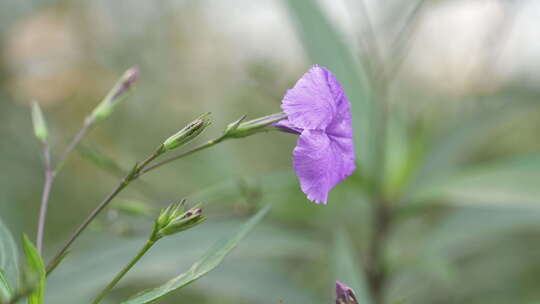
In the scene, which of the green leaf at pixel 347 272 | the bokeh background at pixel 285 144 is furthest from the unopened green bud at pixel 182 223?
the green leaf at pixel 347 272

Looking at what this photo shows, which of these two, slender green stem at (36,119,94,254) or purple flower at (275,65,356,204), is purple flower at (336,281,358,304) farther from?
slender green stem at (36,119,94,254)

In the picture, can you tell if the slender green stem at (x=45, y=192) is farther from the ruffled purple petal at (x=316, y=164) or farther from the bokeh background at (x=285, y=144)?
the ruffled purple petal at (x=316, y=164)

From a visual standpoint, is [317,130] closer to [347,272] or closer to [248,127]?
[248,127]

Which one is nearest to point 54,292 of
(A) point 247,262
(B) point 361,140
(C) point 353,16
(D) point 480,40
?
(A) point 247,262

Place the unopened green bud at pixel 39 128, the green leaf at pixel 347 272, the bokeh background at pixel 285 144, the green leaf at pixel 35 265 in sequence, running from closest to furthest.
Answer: the green leaf at pixel 35 265 → the unopened green bud at pixel 39 128 → the green leaf at pixel 347 272 → the bokeh background at pixel 285 144

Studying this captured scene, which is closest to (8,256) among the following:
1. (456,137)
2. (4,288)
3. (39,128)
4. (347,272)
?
(4,288)

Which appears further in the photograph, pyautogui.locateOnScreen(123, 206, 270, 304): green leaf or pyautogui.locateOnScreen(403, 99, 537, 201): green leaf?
pyautogui.locateOnScreen(403, 99, 537, 201): green leaf

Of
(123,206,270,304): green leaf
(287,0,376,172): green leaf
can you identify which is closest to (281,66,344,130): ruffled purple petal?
(123,206,270,304): green leaf

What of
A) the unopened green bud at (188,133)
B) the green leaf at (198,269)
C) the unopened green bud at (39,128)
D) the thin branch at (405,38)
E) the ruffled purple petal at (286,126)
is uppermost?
the unopened green bud at (39,128)
